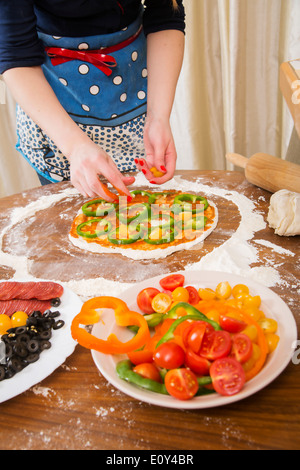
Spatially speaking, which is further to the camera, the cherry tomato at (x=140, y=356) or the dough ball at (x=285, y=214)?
the dough ball at (x=285, y=214)

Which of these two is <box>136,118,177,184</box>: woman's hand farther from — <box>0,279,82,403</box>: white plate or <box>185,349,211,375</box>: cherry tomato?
<box>185,349,211,375</box>: cherry tomato

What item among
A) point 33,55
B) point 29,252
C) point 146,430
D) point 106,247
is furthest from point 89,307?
point 33,55

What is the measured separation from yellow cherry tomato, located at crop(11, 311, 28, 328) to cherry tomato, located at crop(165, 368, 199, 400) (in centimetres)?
53

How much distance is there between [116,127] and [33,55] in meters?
0.58

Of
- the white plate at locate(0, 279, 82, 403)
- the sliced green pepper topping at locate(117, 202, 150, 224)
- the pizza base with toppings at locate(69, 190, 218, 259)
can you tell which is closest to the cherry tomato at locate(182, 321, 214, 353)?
the white plate at locate(0, 279, 82, 403)

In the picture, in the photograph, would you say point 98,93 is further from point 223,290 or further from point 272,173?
point 223,290

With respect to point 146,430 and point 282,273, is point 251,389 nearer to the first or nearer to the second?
point 146,430

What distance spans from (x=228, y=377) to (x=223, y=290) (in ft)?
1.07

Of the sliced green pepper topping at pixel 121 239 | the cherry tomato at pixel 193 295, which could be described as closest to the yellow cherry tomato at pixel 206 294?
the cherry tomato at pixel 193 295

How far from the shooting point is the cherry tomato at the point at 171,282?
1138 mm

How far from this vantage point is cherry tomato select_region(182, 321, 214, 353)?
33.4 inches

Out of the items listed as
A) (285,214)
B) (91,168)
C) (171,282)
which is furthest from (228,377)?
(91,168)

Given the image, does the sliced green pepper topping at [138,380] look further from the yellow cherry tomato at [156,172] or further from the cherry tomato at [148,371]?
the yellow cherry tomato at [156,172]

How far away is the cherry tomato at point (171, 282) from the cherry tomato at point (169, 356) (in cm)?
29
